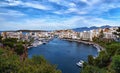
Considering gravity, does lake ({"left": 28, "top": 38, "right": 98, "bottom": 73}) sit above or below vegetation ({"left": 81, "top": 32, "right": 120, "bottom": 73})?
below

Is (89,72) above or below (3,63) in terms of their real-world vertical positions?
below

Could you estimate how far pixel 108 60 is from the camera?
74.7ft

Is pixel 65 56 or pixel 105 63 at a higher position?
pixel 105 63

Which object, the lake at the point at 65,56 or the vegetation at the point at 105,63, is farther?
the lake at the point at 65,56

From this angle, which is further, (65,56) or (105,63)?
(65,56)

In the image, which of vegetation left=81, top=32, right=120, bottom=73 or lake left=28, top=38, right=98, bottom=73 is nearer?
vegetation left=81, top=32, right=120, bottom=73

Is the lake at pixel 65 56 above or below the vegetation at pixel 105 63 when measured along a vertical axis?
below

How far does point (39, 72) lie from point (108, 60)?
40.9 feet

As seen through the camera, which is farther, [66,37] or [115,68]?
[66,37]

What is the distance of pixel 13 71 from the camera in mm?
10773

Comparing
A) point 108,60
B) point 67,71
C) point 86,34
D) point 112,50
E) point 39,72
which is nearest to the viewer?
point 39,72

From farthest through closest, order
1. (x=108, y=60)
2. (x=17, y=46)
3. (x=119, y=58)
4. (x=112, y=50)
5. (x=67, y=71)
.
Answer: (x=17, y=46) → (x=67, y=71) → (x=112, y=50) → (x=108, y=60) → (x=119, y=58)

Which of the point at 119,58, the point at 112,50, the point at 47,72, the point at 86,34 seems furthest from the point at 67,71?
the point at 86,34

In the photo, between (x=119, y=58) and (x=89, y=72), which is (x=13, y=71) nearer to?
(x=89, y=72)
